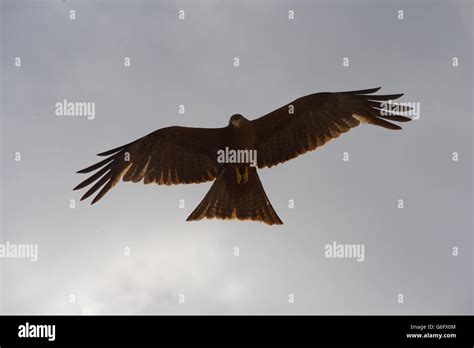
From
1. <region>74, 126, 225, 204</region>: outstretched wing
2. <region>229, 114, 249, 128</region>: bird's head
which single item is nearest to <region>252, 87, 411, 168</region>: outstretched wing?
<region>229, 114, 249, 128</region>: bird's head

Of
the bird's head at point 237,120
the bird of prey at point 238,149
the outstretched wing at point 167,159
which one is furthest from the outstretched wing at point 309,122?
the outstretched wing at point 167,159

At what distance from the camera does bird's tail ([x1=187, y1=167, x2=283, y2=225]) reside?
9789 mm

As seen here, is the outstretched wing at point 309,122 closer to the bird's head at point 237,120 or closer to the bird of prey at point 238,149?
the bird of prey at point 238,149

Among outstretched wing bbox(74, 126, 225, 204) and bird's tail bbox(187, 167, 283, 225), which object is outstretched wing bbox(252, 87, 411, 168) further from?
outstretched wing bbox(74, 126, 225, 204)

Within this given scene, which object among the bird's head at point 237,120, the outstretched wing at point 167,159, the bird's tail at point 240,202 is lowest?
the bird's tail at point 240,202

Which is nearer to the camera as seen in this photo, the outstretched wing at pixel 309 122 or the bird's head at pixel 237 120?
the bird's head at pixel 237 120

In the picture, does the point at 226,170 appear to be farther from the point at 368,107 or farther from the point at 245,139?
the point at 368,107

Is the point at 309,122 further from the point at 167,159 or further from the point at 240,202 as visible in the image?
the point at 167,159

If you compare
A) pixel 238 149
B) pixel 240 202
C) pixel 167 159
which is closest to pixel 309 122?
pixel 238 149

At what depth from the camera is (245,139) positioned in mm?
9828

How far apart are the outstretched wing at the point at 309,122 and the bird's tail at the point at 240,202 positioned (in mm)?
487

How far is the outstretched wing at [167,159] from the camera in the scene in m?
10.4

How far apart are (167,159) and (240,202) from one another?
157 centimetres
